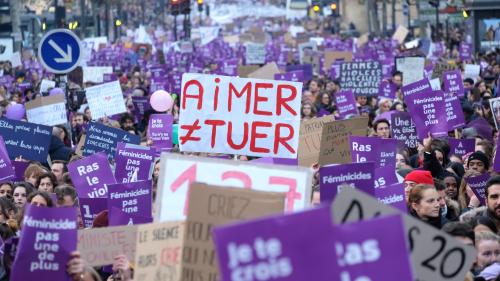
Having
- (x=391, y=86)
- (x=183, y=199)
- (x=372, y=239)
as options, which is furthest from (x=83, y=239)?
(x=391, y=86)

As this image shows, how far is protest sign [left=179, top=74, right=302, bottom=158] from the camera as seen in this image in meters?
11.9

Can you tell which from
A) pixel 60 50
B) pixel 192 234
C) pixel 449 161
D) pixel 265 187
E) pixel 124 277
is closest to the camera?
pixel 192 234

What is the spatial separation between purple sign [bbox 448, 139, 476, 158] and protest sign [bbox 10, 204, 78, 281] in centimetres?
859

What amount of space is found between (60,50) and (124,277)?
9.56 meters

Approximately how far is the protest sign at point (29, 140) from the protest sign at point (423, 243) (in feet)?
30.8

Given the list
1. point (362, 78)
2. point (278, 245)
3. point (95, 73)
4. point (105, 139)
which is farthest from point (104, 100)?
point (278, 245)

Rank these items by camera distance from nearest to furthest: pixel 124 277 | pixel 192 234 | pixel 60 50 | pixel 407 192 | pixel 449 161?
pixel 192 234 < pixel 124 277 < pixel 407 192 < pixel 449 161 < pixel 60 50

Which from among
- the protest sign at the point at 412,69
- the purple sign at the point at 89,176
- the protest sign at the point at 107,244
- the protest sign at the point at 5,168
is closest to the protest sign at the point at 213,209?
the protest sign at the point at 107,244

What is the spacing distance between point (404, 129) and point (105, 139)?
10.1ft

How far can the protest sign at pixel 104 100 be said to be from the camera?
73.7 ft

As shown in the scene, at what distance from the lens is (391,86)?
26.3m

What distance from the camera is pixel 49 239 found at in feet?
25.0

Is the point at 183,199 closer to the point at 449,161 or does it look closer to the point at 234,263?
the point at 234,263

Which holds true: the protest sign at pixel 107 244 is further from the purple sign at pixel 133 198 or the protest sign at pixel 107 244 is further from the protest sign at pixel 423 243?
the protest sign at pixel 423 243
